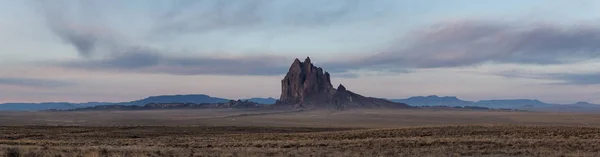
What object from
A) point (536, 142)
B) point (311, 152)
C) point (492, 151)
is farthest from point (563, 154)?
point (311, 152)

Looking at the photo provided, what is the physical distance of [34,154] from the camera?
1842 centimetres

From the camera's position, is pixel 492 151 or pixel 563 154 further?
pixel 492 151

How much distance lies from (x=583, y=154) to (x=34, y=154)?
17649 mm

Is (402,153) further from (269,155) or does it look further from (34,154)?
(34,154)

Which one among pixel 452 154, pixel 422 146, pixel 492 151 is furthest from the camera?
pixel 422 146

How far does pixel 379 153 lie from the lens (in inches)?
808

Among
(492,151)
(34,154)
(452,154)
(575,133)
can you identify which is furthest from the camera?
(575,133)

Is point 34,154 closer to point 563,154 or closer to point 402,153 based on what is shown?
point 402,153

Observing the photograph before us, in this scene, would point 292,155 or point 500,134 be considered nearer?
point 292,155

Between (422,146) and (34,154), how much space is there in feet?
46.5

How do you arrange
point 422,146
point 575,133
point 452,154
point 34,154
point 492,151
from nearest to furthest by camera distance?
point 34,154, point 452,154, point 492,151, point 422,146, point 575,133

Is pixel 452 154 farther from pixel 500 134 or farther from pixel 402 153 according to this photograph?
pixel 500 134

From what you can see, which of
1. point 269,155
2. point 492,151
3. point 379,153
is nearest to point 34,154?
point 269,155

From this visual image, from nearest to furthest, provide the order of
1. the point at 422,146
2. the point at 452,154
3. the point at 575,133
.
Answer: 1. the point at 452,154
2. the point at 422,146
3. the point at 575,133
